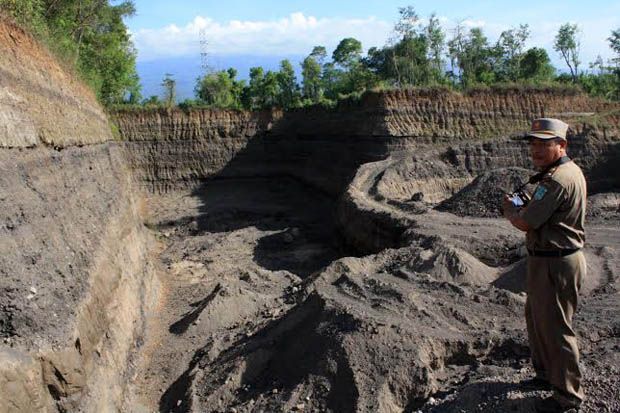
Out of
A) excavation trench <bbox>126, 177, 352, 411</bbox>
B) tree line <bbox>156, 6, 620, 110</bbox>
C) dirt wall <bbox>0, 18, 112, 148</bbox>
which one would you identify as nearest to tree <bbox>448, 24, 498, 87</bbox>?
tree line <bbox>156, 6, 620, 110</bbox>

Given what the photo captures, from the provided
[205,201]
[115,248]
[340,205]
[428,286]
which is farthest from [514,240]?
→ [205,201]

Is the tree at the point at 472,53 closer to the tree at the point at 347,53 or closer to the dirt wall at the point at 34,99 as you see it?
the tree at the point at 347,53

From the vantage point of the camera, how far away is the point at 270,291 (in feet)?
46.0

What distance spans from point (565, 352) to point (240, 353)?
5524 mm

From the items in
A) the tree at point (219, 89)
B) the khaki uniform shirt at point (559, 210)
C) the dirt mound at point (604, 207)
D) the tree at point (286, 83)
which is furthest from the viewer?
the tree at point (219, 89)

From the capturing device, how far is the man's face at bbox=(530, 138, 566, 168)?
4914 mm

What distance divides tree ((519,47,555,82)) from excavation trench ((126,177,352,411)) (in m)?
22.7

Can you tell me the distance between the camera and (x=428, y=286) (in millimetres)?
9891

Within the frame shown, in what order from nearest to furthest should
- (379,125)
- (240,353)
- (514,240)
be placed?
1. (240,353)
2. (514,240)
3. (379,125)

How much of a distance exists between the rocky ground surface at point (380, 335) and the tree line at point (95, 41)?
8.76 metres

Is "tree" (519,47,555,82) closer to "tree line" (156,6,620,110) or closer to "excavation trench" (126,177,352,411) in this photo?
"tree line" (156,6,620,110)

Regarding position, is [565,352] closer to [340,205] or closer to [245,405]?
[245,405]

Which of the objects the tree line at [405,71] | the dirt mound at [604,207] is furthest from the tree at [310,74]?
the dirt mound at [604,207]

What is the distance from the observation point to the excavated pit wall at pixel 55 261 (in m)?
6.41
